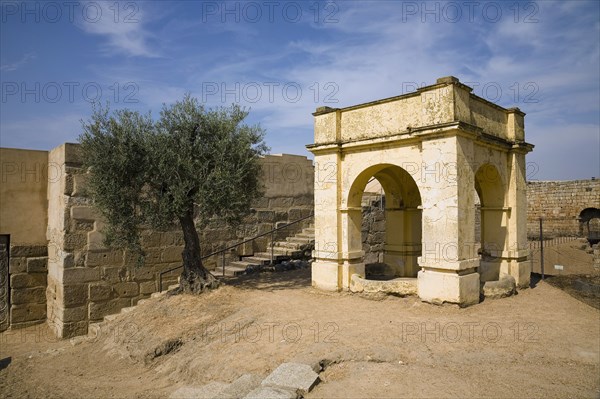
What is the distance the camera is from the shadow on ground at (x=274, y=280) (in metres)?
10.3

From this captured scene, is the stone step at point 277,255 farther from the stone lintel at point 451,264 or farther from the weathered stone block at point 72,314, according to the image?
the stone lintel at point 451,264

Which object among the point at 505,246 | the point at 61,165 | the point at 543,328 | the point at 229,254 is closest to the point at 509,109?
the point at 505,246

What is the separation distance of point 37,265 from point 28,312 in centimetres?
120

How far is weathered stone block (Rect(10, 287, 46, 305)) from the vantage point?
429 inches

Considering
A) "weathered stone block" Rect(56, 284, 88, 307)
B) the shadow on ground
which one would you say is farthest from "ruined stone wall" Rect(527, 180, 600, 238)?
"weathered stone block" Rect(56, 284, 88, 307)

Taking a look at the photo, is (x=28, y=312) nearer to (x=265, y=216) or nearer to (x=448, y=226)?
A: (x=265, y=216)

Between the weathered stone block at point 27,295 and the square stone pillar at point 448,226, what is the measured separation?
9.58m

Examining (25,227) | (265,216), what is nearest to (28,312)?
(25,227)

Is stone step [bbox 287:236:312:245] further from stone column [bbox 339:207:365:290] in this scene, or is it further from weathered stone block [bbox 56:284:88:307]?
weathered stone block [bbox 56:284:88:307]

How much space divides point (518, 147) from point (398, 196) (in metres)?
2.98

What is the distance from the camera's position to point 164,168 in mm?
8867

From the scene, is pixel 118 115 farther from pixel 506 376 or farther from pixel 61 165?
pixel 506 376

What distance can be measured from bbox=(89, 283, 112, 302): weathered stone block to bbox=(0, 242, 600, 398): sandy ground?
3.91ft

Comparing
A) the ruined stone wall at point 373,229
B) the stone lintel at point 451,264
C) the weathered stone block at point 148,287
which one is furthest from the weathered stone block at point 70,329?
the ruined stone wall at point 373,229
